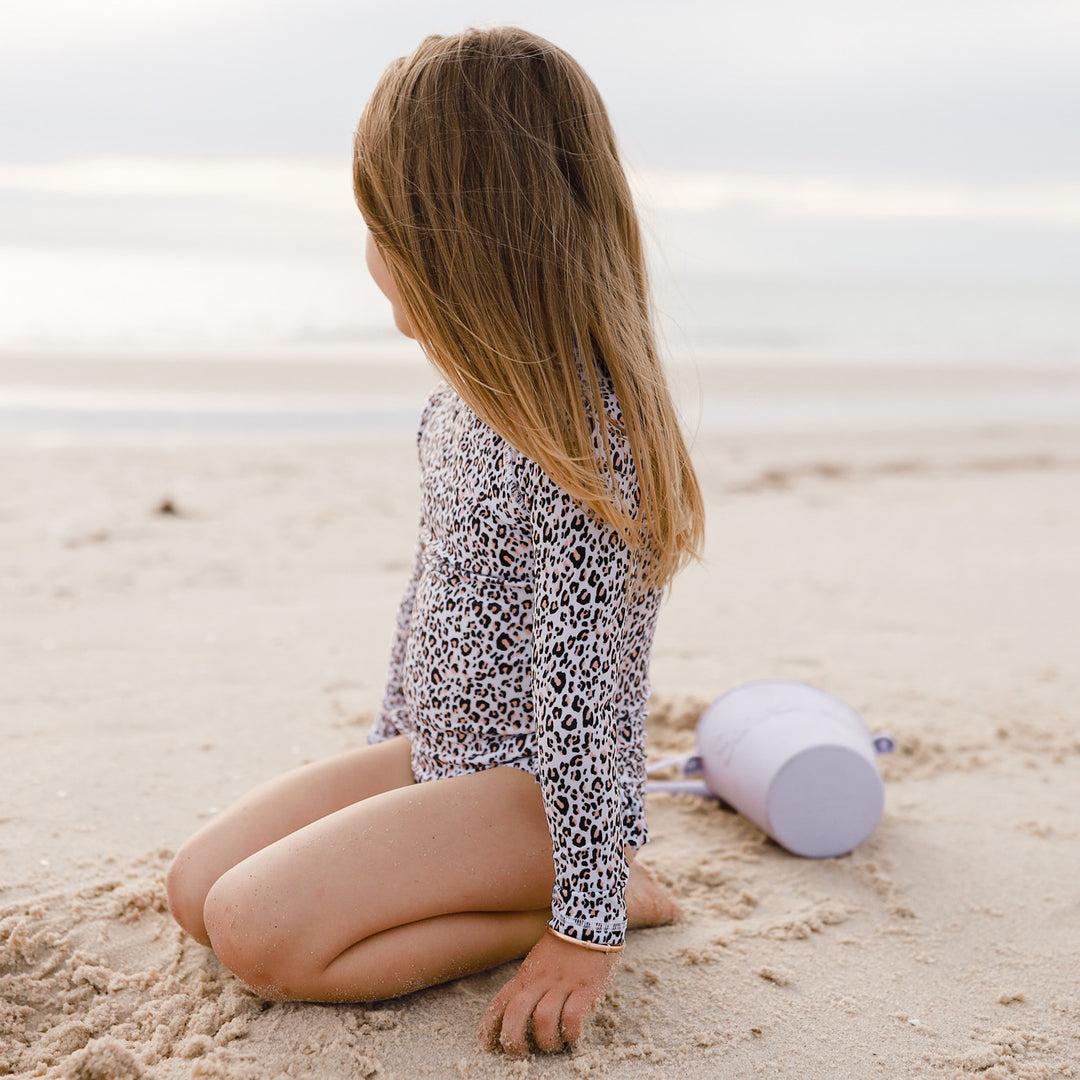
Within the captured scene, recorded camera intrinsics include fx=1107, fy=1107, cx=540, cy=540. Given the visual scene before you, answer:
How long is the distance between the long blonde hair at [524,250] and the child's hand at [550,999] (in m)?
0.60

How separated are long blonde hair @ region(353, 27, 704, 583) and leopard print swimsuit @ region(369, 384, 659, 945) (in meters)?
0.05

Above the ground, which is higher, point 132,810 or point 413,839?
point 413,839

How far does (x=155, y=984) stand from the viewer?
1.74 m

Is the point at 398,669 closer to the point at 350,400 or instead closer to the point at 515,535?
the point at 515,535

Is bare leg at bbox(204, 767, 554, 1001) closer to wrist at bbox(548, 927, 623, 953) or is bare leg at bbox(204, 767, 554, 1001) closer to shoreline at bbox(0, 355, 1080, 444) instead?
wrist at bbox(548, 927, 623, 953)

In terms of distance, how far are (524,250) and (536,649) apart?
1.82ft

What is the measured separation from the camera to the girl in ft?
5.02

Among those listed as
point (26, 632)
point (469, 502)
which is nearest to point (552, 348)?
point (469, 502)

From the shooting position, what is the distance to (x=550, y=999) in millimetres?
1557

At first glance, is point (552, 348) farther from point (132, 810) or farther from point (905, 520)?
point (905, 520)

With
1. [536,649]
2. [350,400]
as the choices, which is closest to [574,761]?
[536,649]

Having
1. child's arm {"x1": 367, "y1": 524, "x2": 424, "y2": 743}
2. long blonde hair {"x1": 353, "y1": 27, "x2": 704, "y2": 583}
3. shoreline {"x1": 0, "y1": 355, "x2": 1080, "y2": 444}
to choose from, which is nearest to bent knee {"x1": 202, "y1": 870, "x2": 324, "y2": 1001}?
child's arm {"x1": 367, "y1": 524, "x2": 424, "y2": 743}

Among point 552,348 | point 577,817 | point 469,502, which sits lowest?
point 577,817

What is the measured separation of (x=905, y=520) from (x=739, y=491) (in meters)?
0.99
